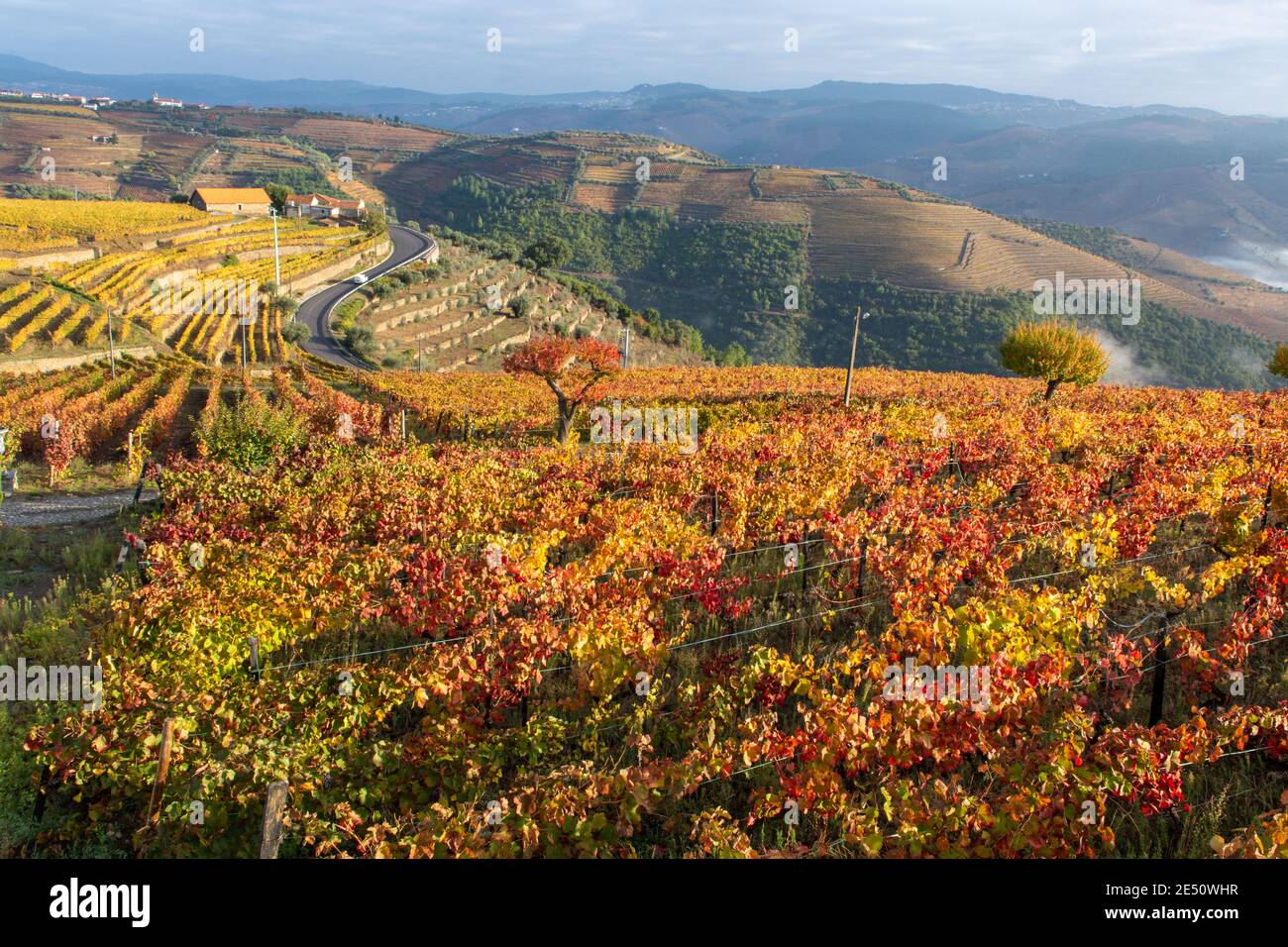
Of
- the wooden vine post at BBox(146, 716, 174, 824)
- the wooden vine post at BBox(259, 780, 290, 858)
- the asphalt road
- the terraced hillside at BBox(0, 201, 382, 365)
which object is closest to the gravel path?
the wooden vine post at BBox(146, 716, 174, 824)

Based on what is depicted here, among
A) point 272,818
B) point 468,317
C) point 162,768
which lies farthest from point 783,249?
point 272,818

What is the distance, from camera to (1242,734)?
6.75 meters

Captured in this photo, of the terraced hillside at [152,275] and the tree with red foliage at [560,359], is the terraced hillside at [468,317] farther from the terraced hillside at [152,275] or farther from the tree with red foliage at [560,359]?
the tree with red foliage at [560,359]

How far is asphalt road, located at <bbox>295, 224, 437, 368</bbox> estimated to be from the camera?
60.3 metres

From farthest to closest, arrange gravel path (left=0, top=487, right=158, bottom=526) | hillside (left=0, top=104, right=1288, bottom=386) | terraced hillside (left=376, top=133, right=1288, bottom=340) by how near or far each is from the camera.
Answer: terraced hillside (left=376, top=133, right=1288, bottom=340)
hillside (left=0, top=104, right=1288, bottom=386)
gravel path (left=0, top=487, right=158, bottom=526)

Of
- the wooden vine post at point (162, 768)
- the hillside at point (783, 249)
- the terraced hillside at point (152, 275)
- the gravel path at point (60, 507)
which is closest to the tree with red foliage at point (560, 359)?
the gravel path at point (60, 507)

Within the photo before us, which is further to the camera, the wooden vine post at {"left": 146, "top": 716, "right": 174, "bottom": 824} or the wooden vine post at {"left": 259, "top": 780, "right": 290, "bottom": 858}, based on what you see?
the wooden vine post at {"left": 146, "top": 716, "right": 174, "bottom": 824}

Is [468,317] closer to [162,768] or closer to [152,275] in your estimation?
[152,275]

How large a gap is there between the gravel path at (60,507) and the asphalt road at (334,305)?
32291 millimetres

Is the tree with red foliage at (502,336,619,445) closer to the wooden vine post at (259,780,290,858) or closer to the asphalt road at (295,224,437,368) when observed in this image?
the wooden vine post at (259,780,290,858)

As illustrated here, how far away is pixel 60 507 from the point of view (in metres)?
20.2

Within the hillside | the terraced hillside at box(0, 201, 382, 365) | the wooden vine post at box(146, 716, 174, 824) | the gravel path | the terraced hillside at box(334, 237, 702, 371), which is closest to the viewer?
the wooden vine post at box(146, 716, 174, 824)

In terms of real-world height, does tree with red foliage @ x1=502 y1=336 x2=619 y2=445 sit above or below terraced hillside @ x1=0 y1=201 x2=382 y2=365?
below

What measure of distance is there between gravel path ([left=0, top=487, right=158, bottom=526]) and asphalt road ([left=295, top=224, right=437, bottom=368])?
32.3 m
